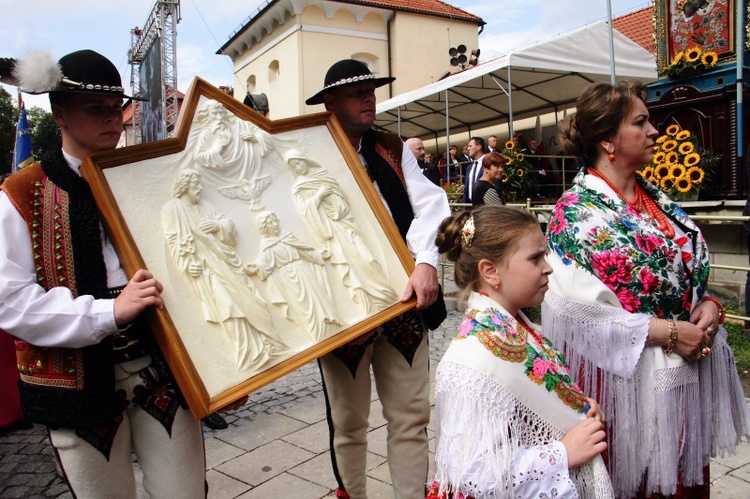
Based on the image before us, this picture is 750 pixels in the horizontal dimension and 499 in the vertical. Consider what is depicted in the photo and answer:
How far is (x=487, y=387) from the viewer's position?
4.88ft

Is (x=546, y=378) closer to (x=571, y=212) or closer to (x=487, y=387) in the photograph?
(x=487, y=387)

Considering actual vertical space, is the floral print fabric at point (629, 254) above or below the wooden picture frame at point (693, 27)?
below

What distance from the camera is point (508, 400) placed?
1.50 meters

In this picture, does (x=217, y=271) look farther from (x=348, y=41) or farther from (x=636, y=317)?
(x=348, y=41)

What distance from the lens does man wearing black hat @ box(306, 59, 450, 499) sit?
7.82ft

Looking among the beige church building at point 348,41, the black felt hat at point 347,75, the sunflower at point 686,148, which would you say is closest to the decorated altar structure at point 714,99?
the sunflower at point 686,148

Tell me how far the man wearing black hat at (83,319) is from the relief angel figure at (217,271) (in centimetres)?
15

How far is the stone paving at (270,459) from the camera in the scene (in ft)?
9.89

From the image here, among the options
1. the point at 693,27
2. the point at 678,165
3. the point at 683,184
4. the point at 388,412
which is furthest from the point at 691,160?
the point at 388,412

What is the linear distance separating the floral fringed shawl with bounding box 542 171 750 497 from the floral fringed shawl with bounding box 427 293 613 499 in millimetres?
477

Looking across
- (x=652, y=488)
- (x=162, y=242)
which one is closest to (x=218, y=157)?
(x=162, y=242)

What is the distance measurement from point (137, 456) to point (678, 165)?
19.1 ft

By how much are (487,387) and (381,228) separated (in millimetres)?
888

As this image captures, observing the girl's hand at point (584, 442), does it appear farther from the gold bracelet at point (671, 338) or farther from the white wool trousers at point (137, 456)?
the white wool trousers at point (137, 456)
